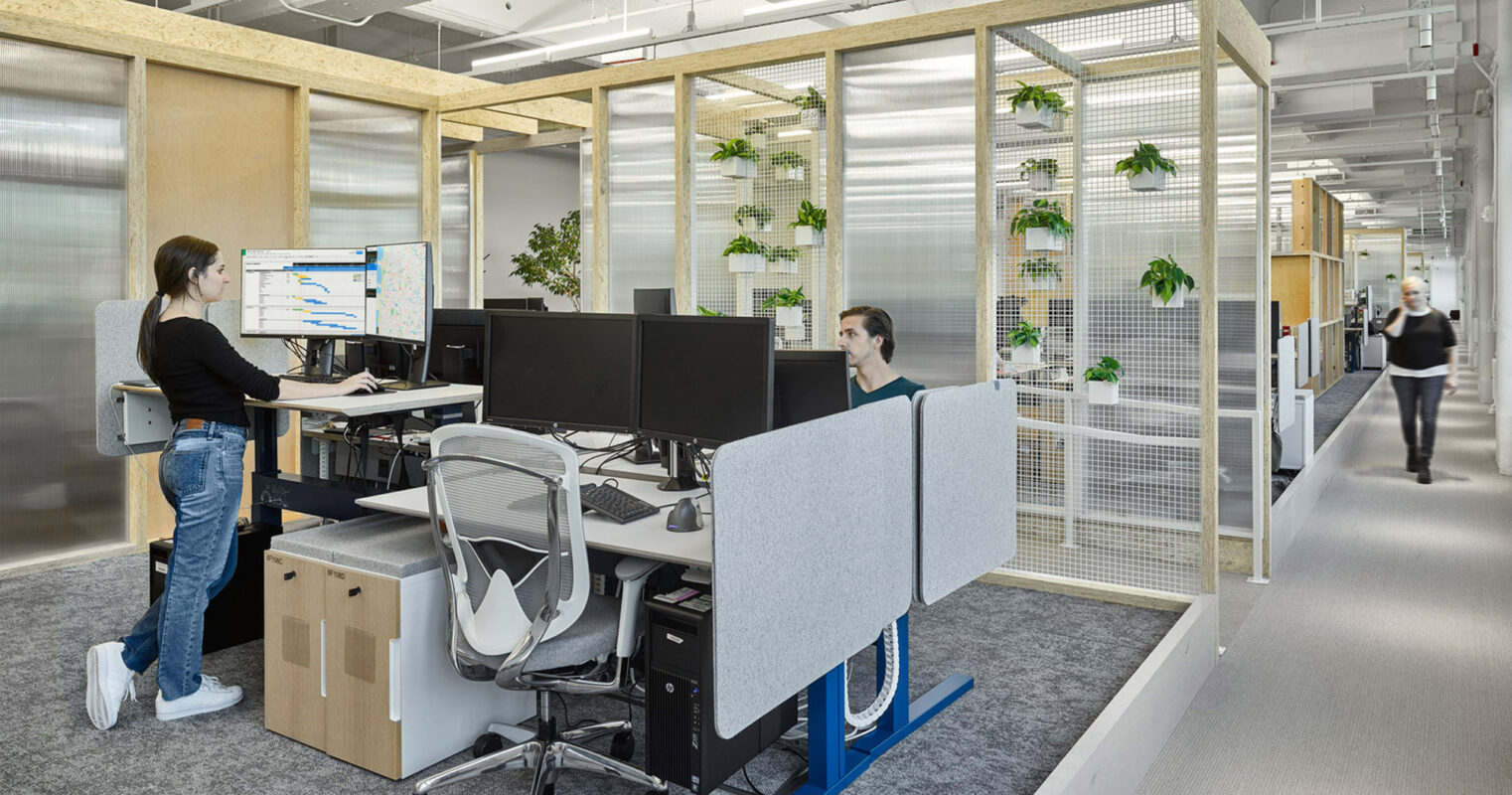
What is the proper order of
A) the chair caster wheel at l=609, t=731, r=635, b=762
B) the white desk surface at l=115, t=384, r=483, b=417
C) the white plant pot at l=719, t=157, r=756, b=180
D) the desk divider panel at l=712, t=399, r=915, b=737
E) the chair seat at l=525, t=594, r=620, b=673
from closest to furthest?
the desk divider panel at l=712, t=399, r=915, b=737, the chair seat at l=525, t=594, r=620, b=673, the chair caster wheel at l=609, t=731, r=635, b=762, the white desk surface at l=115, t=384, r=483, b=417, the white plant pot at l=719, t=157, r=756, b=180

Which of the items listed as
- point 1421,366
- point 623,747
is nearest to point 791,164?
point 623,747

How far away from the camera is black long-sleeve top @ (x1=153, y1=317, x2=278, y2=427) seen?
3037mm

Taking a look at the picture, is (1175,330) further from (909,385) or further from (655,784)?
(655,784)

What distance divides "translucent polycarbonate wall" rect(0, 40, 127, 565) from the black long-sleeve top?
2.39 metres

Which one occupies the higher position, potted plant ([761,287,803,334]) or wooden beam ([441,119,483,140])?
wooden beam ([441,119,483,140])

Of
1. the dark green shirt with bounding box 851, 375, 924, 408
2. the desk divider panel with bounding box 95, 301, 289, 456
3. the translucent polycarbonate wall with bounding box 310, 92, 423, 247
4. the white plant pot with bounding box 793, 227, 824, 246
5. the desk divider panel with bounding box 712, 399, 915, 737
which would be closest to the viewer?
the desk divider panel with bounding box 712, 399, 915, 737

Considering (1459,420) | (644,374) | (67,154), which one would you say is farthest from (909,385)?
(1459,420)

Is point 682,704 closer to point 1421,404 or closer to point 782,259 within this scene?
point 782,259

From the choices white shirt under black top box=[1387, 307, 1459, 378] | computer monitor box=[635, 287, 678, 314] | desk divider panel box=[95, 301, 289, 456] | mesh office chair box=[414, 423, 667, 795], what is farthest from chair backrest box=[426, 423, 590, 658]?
white shirt under black top box=[1387, 307, 1459, 378]

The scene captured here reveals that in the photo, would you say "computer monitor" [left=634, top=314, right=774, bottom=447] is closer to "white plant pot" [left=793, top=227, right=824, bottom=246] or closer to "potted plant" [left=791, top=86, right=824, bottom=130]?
"white plant pot" [left=793, top=227, right=824, bottom=246]

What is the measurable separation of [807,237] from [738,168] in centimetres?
56

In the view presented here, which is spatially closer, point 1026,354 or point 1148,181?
point 1148,181

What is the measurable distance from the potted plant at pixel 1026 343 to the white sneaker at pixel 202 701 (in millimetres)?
3206

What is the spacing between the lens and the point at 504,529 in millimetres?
2410
